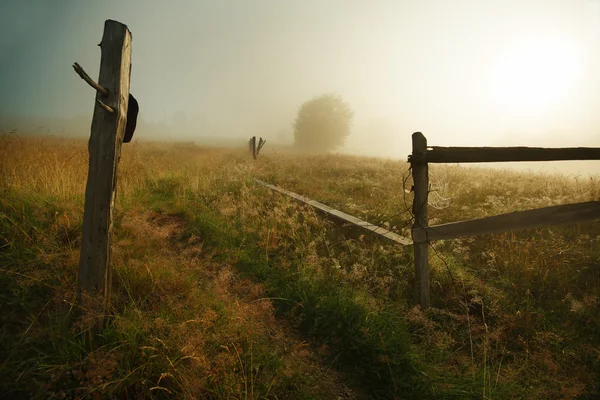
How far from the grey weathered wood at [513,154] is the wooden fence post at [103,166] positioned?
2.90m

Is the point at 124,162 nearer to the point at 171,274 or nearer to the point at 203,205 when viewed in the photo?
the point at 203,205

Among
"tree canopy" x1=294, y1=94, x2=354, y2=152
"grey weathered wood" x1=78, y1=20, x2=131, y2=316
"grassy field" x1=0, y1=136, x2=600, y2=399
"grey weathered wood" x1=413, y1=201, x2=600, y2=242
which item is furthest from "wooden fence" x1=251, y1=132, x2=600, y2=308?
"tree canopy" x1=294, y1=94, x2=354, y2=152

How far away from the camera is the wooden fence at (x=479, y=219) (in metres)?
2.60

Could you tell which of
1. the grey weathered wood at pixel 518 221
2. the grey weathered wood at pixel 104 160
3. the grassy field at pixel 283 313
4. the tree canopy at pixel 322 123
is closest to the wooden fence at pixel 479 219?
the grey weathered wood at pixel 518 221

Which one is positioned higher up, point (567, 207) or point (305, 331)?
point (567, 207)

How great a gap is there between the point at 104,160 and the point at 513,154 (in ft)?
11.9

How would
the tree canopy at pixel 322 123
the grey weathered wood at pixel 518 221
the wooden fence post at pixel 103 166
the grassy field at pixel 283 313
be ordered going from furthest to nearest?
the tree canopy at pixel 322 123 < the grey weathered wood at pixel 518 221 < the wooden fence post at pixel 103 166 < the grassy field at pixel 283 313

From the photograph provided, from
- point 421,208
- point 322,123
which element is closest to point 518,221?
point 421,208

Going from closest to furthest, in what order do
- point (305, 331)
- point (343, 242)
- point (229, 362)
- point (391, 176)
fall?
point (229, 362)
point (305, 331)
point (343, 242)
point (391, 176)

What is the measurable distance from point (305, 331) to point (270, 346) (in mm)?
485

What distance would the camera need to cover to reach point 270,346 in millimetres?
2463

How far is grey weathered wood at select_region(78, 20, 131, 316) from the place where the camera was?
2.05 metres

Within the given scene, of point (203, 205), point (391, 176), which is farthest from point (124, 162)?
point (391, 176)

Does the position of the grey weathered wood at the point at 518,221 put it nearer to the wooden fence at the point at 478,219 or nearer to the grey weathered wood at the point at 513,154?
the wooden fence at the point at 478,219
